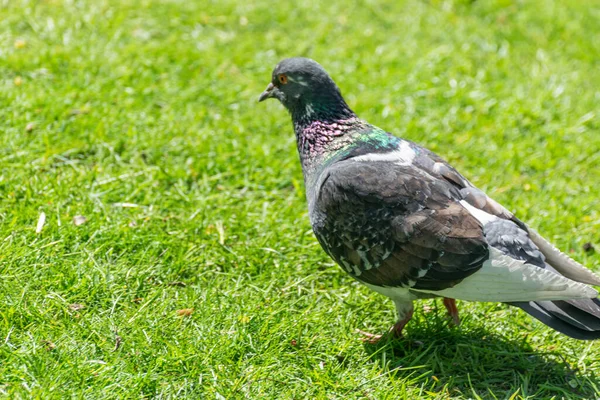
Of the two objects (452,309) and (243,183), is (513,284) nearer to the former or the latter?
(452,309)

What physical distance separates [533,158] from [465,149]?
21.8 inches

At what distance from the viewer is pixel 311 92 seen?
14.7 feet

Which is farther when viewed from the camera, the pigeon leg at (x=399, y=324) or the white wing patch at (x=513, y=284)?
the pigeon leg at (x=399, y=324)

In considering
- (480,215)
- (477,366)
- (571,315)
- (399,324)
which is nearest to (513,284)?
(571,315)

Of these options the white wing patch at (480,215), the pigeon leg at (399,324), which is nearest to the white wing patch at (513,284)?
the white wing patch at (480,215)

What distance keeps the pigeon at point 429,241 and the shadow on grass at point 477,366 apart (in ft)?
0.47

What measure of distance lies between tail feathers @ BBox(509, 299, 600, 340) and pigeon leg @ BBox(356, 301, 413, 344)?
610mm

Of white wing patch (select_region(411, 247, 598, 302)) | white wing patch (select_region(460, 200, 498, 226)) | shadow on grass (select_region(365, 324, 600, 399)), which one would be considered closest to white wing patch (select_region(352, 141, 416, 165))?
white wing patch (select_region(460, 200, 498, 226))

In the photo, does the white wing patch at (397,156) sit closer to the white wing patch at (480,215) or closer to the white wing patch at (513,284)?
the white wing patch at (480,215)

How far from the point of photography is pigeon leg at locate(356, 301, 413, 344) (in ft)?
13.3

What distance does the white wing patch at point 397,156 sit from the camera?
162 inches

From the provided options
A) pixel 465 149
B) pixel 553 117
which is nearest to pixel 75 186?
pixel 465 149

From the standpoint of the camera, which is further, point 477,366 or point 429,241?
point 477,366

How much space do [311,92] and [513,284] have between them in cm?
173
